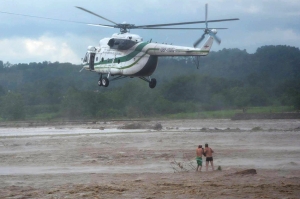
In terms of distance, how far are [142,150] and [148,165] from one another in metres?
8.26

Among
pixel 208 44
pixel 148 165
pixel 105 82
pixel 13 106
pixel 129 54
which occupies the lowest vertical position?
pixel 148 165

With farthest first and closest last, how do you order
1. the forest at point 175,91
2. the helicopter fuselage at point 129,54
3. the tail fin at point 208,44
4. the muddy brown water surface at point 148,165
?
the forest at point 175,91 → the helicopter fuselage at point 129,54 → the tail fin at point 208,44 → the muddy brown water surface at point 148,165

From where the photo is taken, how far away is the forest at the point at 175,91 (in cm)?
7419

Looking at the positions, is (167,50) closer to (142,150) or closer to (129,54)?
(129,54)

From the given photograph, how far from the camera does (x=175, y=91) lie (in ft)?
278

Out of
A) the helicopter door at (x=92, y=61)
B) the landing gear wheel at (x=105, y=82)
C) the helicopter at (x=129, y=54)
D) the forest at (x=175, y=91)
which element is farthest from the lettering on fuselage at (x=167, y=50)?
the forest at (x=175, y=91)

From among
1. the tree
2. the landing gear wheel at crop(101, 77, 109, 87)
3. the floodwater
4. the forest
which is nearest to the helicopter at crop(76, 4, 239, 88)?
the landing gear wheel at crop(101, 77, 109, 87)

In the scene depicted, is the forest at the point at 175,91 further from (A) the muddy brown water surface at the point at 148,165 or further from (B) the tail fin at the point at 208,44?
(B) the tail fin at the point at 208,44

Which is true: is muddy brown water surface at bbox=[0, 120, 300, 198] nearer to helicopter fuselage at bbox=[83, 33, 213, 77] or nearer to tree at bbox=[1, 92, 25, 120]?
helicopter fuselage at bbox=[83, 33, 213, 77]

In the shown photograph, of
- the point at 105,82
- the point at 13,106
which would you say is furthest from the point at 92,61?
the point at 13,106

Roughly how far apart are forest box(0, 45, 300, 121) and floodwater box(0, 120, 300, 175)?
1044 centimetres

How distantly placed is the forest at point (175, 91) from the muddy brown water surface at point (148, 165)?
1339 centimetres

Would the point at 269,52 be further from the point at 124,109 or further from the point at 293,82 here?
the point at 124,109

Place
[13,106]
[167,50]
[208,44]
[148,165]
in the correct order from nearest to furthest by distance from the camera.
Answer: [208,44], [148,165], [167,50], [13,106]
